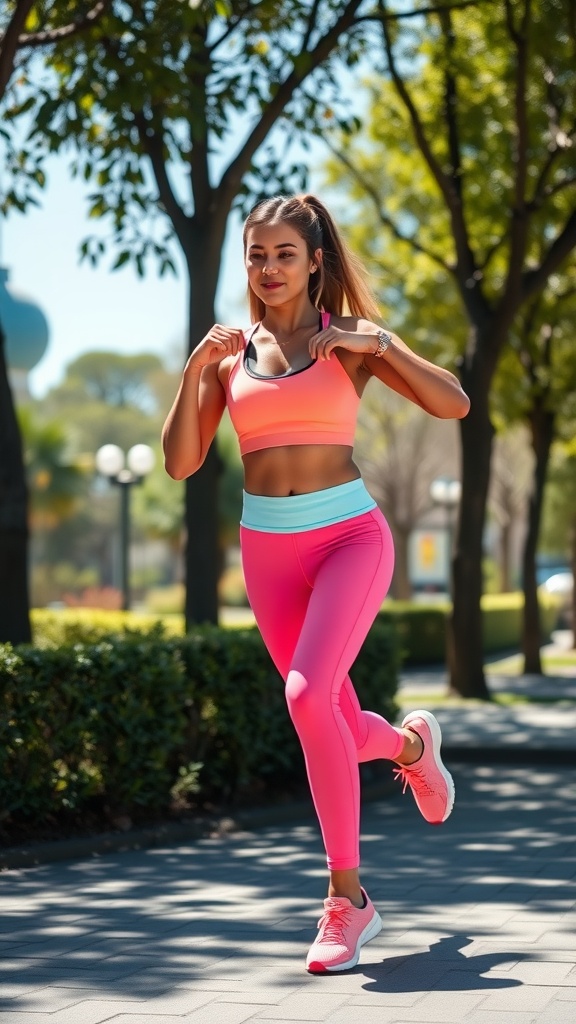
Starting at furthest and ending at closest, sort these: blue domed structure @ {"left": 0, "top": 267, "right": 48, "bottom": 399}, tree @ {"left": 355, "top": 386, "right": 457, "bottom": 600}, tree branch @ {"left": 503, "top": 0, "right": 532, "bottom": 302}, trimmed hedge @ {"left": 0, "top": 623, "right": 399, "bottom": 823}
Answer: tree @ {"left": 355, "top": 386, "right": 457, "bottom": 600} < tree branch @ {"left": 503, "top": 0, "right": 532, "bottom": 302} < blue domed structure @ {"left": 0, "top": 267, "right": 48, "bottom": 399} < trimmed hedge @ {"left": 0, "top": 623, "right": 399, "bottom": 823}

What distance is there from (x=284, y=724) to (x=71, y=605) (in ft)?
74.4

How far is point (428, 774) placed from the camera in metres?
4.83

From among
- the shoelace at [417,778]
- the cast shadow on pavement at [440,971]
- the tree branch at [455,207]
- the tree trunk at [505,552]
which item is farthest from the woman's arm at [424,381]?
the tree trunk at [505,552]

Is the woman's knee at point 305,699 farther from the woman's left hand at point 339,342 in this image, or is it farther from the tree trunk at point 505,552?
the tree trunk at point 505,552

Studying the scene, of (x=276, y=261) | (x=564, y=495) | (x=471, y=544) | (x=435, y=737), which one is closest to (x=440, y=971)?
(x=435, y=737)

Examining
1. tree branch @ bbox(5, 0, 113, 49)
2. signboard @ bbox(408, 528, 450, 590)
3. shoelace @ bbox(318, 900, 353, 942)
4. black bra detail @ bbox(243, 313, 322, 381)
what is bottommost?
signboard @ bbox(408, 528, 450, 590)

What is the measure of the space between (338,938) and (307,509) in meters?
1.18

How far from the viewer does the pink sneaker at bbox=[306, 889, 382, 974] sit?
161 inches

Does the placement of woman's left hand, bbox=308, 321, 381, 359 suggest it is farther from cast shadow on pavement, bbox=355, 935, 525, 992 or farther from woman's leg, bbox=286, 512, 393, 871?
cast shadow on pavement, bbox=355, 935, 525, 992

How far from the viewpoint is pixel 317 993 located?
12.7 feet

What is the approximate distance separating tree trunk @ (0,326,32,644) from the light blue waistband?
13.4ft

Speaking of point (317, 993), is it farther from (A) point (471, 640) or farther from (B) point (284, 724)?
(A) point (471, 640)

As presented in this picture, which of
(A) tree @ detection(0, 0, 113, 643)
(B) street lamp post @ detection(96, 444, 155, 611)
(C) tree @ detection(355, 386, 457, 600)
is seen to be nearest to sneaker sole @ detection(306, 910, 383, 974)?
(A) tree @ detection(0, 0, 113, 643)

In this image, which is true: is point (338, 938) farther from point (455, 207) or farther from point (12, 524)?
point (455, 207)
